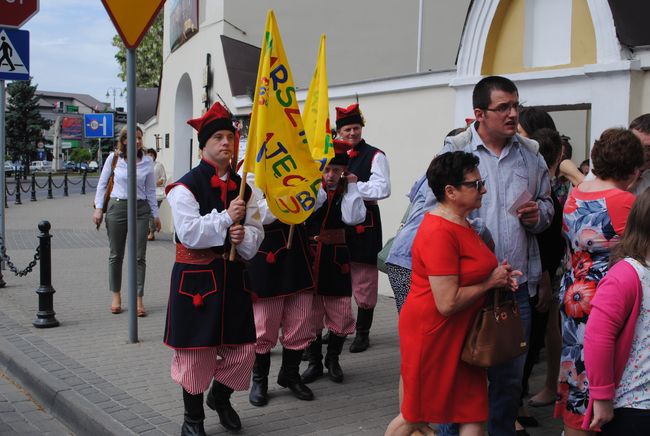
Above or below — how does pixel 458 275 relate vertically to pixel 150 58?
below

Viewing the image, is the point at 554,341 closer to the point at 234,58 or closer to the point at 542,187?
the point at 542,187

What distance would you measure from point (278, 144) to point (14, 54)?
6.89 metres

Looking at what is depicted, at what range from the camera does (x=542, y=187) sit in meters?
4.22

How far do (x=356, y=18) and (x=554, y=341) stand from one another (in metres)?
9.95

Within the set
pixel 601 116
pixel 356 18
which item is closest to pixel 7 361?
pixel 601 116

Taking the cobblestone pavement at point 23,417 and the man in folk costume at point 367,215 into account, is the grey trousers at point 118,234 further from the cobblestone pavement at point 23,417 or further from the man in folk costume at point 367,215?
the man in folk costume at point 367,215

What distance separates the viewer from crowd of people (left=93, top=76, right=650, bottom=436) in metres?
3.14

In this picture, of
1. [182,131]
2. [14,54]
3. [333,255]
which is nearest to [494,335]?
[333,255]

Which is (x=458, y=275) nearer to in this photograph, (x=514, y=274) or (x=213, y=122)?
(x=514, y=274)

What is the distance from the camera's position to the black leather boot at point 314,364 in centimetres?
592

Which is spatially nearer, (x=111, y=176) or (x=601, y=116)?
(x=601, y=116)

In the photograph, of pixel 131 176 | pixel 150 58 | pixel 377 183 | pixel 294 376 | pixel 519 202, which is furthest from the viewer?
pixel 150 58

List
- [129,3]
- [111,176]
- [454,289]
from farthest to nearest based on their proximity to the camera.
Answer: [111,176]
[129,3]
[454,289]

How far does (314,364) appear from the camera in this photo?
5.98 meters
